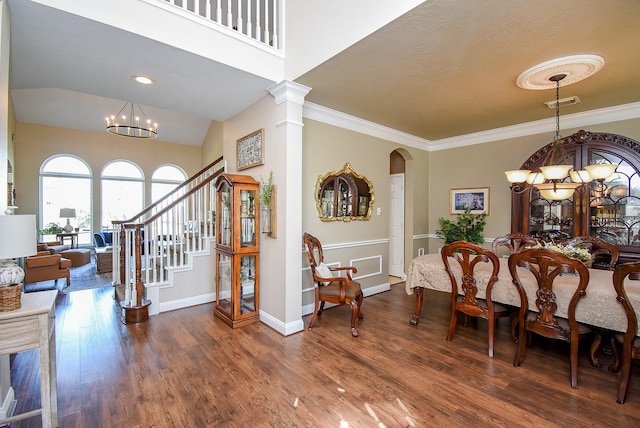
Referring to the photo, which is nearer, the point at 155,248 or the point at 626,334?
the point at 626,334

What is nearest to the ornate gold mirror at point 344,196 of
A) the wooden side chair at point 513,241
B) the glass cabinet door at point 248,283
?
the glass cabinet door at point 248,283

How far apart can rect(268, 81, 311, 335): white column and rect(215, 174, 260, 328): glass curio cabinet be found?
19.3 inches

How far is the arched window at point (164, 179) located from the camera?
900cm

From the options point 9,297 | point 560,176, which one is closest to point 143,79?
point 9,297

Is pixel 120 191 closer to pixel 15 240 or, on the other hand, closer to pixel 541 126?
pixel 15 240

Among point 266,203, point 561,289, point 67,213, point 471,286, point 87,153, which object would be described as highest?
point 87,153

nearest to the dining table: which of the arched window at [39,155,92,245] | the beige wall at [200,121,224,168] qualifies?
the beige wall at [200,121,224,168]

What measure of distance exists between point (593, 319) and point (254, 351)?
9.51 feet

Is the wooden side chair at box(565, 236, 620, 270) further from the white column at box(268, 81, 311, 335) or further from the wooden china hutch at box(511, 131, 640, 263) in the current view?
the white column at box(268, 81, 311, 335)

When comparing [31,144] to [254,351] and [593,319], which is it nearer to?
[254,351]

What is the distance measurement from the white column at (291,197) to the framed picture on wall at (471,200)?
3.42 m

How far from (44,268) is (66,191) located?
3826 millimetres

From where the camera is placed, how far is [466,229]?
16.5 ft

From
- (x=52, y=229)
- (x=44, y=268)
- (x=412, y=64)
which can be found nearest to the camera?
(x=412, y=64)
